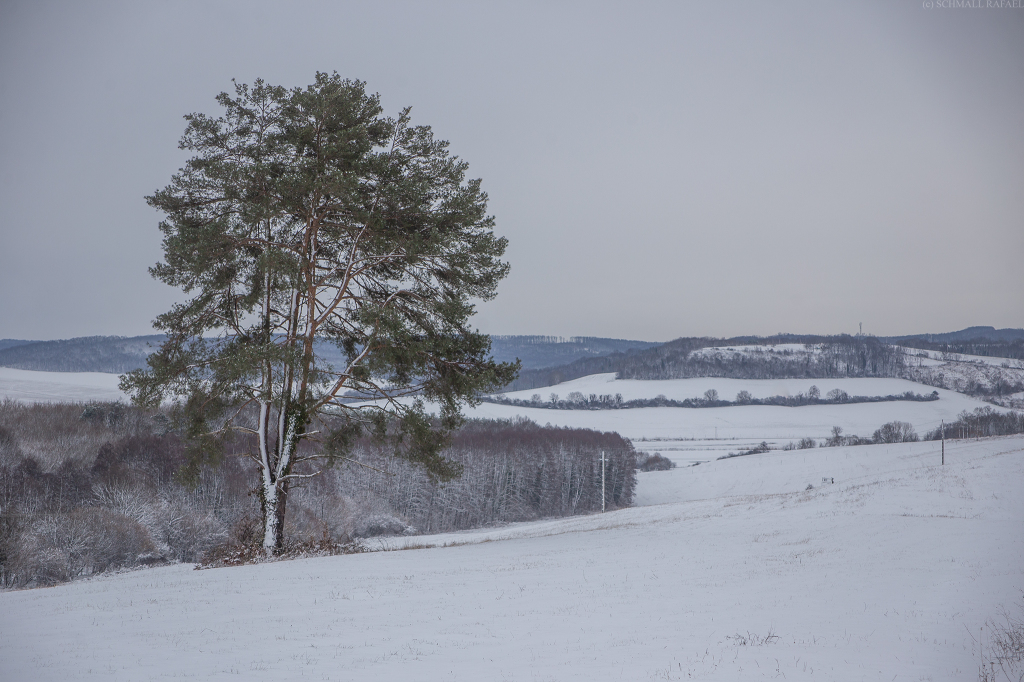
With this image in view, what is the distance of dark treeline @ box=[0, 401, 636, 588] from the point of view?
A: 31141 mm

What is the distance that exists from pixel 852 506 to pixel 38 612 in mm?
22655

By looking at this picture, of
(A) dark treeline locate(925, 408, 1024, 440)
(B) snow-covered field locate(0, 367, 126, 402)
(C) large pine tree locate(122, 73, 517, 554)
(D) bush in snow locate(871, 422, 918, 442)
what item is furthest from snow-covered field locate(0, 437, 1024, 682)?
(D) bush in snow locate(871, 422, 918, 442)

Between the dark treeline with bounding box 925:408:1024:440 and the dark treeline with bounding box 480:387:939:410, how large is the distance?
1187 inches

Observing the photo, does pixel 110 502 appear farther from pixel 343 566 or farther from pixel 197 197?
pixel 343 566

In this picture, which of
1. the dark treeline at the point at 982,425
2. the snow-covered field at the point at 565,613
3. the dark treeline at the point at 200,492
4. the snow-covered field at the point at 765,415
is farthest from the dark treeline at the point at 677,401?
the snow-covered field at the point at 565,613

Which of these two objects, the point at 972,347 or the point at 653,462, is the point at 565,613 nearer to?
the point at 653,462

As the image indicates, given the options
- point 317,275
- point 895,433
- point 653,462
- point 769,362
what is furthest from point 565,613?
point 769,362

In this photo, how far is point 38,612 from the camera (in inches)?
403

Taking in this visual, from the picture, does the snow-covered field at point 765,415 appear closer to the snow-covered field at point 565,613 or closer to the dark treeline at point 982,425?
the dark treeline at point 982,425

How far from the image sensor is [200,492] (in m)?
55.5

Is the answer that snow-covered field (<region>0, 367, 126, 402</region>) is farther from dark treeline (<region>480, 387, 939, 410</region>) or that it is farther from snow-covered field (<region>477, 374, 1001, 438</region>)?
dark treeline (<region>480, 387, 939, 410</region>)

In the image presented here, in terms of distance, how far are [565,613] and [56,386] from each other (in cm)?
10404

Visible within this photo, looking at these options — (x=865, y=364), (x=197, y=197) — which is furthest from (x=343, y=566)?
(x=865, y=364)

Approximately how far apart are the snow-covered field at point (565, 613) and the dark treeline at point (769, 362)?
451ft
